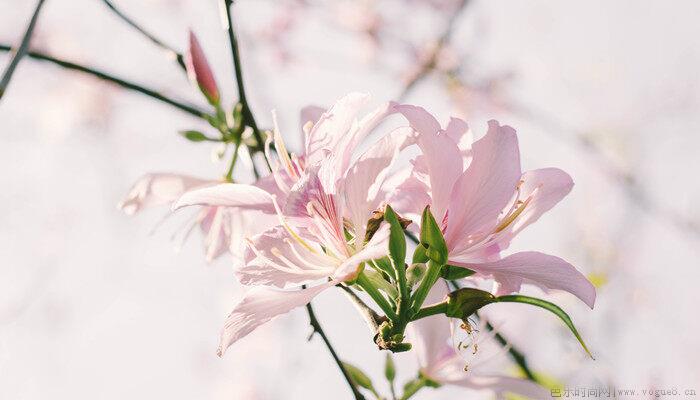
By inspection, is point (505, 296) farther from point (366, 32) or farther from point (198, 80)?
point (366, 32)

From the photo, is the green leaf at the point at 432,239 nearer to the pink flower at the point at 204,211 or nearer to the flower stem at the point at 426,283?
the flower stem at the point at 426,283

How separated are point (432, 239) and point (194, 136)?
56 cm

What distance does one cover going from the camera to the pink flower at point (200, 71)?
114cm

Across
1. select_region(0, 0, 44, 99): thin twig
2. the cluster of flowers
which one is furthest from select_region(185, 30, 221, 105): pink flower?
the cluster of flowers

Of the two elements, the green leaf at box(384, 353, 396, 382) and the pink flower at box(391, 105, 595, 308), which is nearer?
the pink flower at box(391, 105, 595, 308)

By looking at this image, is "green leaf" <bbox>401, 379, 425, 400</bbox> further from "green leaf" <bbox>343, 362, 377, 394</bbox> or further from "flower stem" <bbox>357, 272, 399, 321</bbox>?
"flower stem" <bbox>357, 272, 399, 321</bbox>

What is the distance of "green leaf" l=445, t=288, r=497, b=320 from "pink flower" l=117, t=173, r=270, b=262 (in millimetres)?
371

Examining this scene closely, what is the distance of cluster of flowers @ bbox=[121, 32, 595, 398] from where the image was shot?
75 centimetres

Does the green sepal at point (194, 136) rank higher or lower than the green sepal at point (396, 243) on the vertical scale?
higher

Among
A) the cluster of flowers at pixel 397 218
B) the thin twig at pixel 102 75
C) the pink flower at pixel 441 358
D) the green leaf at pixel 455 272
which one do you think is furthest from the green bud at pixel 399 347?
the thin twig at pixel 102 75

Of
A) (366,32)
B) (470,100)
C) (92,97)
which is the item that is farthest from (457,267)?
(92,97)

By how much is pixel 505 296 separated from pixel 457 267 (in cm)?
7

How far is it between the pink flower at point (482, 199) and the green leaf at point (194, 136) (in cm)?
47

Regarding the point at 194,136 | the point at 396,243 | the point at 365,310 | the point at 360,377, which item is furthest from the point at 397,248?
the point at 194,136
